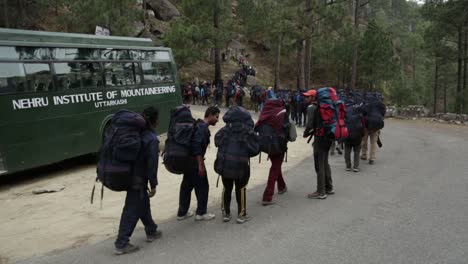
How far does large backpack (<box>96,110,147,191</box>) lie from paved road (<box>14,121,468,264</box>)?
0.94 meters

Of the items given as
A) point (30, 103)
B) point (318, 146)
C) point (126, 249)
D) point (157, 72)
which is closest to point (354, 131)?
point (318, 146)

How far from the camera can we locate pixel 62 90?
980 centimetres

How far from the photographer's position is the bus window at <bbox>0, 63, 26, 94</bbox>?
8.57 metres

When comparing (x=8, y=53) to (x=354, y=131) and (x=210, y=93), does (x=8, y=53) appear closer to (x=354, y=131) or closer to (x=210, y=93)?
(x=354, y=131)

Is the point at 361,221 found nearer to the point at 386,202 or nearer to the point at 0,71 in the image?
the point at 386,202

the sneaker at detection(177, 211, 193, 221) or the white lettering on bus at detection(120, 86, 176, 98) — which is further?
the white lettering on bus at detection(120, 86, 176, 98)

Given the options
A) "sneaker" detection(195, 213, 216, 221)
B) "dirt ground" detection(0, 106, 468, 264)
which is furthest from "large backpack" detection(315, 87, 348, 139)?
"sneaker" detection(195, 213, 216, 221)

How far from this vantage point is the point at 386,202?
6.82 metres

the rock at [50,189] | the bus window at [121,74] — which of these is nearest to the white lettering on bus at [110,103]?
the bus window at [121,74]

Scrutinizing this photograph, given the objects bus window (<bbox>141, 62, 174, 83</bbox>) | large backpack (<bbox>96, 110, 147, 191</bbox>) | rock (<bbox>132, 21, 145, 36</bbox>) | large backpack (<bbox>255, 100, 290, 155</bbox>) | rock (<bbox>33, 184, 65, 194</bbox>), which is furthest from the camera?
rock (<bbox>132, 21, 145, 36</bbox>)

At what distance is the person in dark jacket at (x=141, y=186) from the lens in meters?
4.85

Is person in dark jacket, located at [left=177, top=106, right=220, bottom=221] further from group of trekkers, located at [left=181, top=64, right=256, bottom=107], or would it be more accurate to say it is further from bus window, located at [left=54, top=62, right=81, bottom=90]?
group of trekkers, located at [left=181, top=64, right=256, bottom=107]

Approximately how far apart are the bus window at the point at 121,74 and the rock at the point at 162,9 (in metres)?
34.3

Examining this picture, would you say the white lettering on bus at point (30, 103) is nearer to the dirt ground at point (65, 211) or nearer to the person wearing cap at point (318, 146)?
the dirt ground at point (65, 211)
